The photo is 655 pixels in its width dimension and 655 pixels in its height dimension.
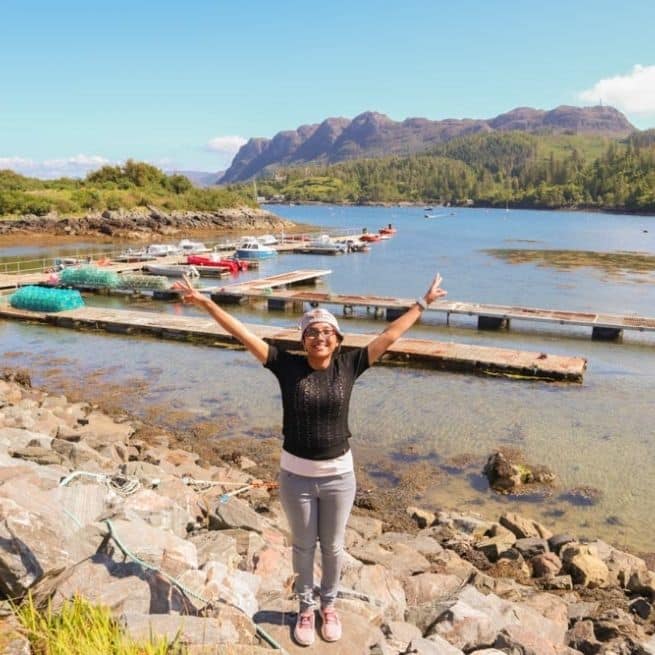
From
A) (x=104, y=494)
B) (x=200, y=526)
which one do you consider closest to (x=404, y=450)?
(x=200, y=526)

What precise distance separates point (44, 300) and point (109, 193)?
6291 centimetres

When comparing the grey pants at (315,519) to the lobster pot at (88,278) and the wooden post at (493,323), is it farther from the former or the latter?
the lobster pot at (88,278)

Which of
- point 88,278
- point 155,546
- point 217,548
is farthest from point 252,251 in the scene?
point 155,546

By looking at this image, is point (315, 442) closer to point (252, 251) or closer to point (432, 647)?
point (432, 647)

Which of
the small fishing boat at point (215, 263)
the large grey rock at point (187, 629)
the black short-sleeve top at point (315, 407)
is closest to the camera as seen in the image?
the large grey rock at point (187, 629)

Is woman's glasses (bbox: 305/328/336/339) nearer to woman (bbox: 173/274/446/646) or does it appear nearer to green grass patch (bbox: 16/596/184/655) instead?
woman (bbox: 173/274/446/646)

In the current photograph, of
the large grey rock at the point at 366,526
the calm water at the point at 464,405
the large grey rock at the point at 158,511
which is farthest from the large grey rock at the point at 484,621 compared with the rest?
→ the calm water at the point at 464,405

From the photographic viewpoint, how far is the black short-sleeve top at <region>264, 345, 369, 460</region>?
4.21 metres

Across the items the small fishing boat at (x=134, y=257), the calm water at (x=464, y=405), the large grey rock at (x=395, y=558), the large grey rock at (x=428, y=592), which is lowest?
the calm water at (x=464, y=405)

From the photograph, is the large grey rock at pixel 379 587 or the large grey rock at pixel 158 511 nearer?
the large grey rock at pixel 379 587

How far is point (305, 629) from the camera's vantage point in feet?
14.6

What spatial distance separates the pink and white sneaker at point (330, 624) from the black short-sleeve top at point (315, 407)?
1219 millimetres

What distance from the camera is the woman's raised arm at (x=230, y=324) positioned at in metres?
4.42

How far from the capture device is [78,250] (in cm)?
5906
